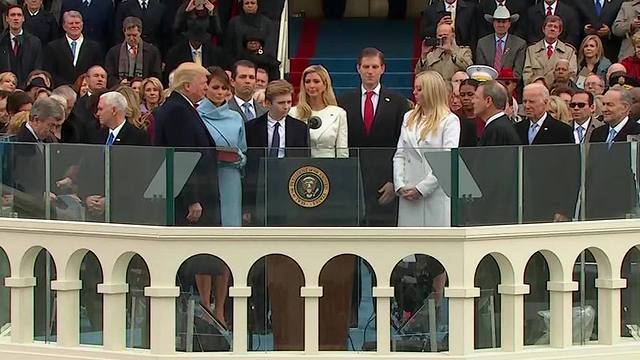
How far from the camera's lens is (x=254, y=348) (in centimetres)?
1096

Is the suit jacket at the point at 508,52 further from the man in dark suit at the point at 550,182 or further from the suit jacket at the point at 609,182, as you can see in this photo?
the man in dark suit at the point at 550,182

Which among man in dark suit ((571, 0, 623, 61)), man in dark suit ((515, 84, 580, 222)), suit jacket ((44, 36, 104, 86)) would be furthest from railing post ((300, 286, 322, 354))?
man in dark suit ((571, 0, 623, 61))

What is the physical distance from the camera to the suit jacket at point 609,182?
1125 centimetres

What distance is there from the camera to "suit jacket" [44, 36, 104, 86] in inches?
748

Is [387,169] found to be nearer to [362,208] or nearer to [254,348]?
[362,208]

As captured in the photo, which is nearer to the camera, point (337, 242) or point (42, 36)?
point (337, 242)

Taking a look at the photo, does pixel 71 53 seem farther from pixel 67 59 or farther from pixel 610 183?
pixel 610 183

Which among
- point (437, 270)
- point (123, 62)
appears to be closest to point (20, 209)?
point (437, 270)

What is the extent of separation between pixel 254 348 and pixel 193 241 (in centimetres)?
82

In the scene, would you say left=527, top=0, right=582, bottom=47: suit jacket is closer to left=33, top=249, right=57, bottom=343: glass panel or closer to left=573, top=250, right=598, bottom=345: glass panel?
left=573, top=250, right=598, bottom=345: glass panel

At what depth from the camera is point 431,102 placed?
11406 millimetres

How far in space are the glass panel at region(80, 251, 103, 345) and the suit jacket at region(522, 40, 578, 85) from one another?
793 centimetres

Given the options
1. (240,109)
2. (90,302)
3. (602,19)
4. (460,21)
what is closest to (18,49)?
(460,21)

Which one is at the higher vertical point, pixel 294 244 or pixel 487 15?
pixel 487 15
